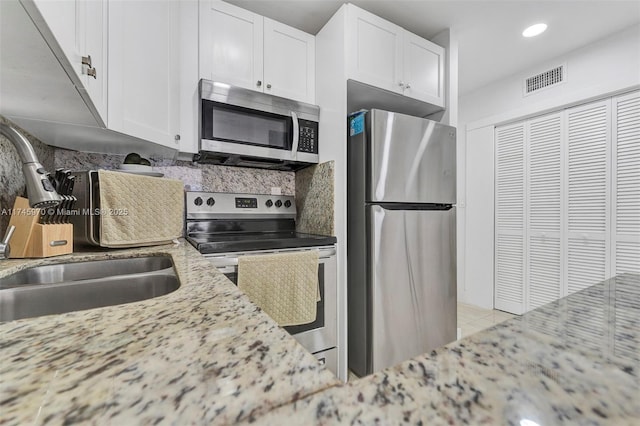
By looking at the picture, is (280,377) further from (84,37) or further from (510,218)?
(510,218)

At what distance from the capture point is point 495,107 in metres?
2.81

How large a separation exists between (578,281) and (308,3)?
295 centimetres

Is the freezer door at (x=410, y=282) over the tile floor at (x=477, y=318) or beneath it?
over

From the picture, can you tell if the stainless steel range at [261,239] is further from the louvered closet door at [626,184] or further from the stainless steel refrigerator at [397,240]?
the louvered closet door at [626,184]

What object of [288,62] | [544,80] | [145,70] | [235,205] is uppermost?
[544,80]

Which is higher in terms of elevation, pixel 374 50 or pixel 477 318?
pixel 374 50

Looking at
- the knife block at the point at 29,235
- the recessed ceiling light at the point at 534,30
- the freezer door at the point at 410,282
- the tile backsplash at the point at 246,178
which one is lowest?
the freezer door at the point at 410,282

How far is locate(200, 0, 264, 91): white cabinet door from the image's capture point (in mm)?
1610

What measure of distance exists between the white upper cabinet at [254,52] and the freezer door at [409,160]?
2.03 feet

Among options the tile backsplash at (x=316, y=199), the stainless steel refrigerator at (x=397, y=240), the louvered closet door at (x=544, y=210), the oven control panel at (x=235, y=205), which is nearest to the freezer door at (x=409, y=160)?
the stainless steel refrigerator at (x=397, y=240)

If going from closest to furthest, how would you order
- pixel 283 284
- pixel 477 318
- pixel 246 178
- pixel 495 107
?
1. pixel 283 284
2. pixel 246 178
3. pixel 477 318
4. pixel 495 107

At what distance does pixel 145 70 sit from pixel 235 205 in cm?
90

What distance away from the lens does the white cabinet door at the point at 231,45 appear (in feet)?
5.28

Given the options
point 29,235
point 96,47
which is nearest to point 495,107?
point 96,47
